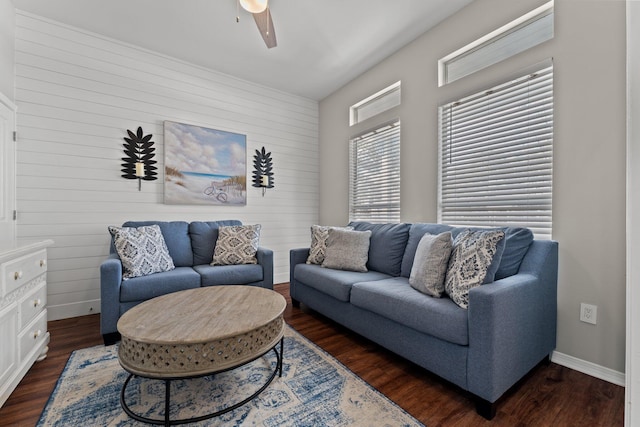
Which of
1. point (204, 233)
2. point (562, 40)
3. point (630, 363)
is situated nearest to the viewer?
point (630, 363)

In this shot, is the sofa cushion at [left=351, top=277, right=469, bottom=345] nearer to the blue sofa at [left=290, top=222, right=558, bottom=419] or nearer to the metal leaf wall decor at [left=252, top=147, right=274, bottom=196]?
the blue sofa at [left=290, top=222, right=558, bottom=419]

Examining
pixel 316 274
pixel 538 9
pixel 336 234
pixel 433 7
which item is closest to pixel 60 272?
pixel 316 274

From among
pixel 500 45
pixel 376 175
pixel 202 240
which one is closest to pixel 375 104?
pixel 376 175

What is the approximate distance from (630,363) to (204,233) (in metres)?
3.38

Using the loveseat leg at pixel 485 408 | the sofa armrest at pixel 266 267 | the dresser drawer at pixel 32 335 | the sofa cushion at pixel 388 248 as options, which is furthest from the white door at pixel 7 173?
the loveseat leg at pixel 485 408

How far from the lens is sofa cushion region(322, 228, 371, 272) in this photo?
9.17 ft

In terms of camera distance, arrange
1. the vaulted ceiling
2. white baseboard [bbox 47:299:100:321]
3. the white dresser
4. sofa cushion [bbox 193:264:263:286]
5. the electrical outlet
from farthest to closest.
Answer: white baseboard [bbox 47:299:100:321] < sofa cushion [bbox 193:264:263:286] < the vaulted ceiling < the electrical outlet < the white dresser

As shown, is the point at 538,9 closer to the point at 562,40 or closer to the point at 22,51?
the point at 562,40

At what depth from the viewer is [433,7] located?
8.56 ft

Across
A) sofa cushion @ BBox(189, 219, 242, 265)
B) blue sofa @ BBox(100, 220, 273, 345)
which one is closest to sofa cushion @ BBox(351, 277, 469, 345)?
blue sofa @ BBox(100, 220, 273, 345)

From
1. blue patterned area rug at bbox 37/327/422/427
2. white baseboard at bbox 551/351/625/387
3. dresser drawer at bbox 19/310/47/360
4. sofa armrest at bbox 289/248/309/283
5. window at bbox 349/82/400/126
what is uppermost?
window at bbox 349/82/400/126

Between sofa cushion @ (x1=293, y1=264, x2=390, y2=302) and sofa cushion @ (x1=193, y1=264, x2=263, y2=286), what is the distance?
472 millimetres

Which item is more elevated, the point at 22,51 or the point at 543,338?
the point at 22,51

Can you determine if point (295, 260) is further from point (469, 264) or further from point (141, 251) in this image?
point (469, 264)
